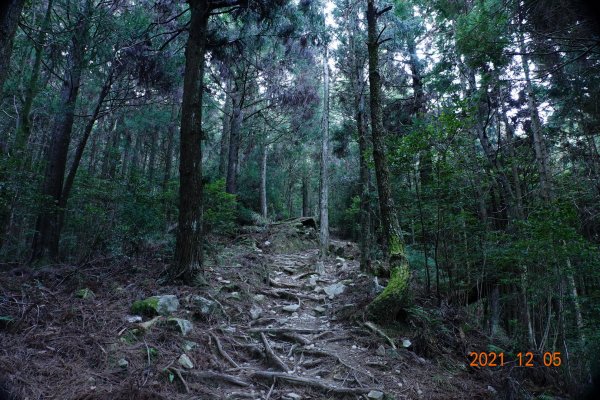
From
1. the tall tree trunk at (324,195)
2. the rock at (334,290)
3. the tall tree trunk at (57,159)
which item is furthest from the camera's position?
the tall tree trunk at (324,195)

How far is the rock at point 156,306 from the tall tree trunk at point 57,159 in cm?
459

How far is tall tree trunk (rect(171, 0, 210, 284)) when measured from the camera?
19.2ft

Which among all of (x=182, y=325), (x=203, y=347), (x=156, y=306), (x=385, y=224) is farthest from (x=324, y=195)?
(x=203, y=347)

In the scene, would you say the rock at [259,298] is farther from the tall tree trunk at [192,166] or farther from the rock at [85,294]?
the rock at [85,294]

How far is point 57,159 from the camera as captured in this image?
8.56 metres

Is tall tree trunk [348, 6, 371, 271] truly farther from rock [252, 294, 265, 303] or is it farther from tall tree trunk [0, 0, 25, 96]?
tall tree trunk [0, 0, 25, 96]

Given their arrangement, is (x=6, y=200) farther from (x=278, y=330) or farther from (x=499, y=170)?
(x=499, y=170)

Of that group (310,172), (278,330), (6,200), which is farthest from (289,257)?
(310,172)

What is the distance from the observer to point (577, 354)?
4395 mm

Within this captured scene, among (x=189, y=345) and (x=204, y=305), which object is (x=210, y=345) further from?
(x=204, y=305)

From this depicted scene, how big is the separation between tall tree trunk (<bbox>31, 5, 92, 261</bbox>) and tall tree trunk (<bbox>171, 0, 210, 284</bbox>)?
115 inches

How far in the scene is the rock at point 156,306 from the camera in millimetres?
4434

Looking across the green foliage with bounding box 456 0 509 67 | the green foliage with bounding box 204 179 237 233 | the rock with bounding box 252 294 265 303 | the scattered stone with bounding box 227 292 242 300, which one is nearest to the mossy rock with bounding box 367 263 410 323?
the rock with bounding box 252 294 265 303

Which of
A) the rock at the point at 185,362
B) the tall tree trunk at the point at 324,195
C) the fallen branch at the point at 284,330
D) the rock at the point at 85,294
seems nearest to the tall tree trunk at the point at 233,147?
the tall tree trunk at the point at 324,195
